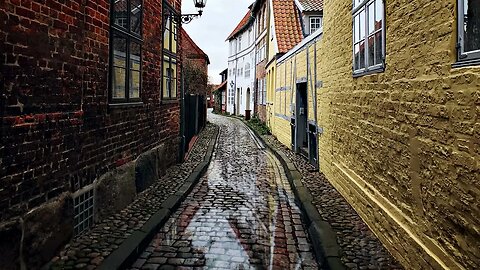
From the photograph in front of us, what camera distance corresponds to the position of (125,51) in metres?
6.52

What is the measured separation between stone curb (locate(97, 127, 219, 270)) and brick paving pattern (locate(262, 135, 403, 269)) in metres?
2.35

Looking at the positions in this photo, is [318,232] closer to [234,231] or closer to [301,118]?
[234,231]

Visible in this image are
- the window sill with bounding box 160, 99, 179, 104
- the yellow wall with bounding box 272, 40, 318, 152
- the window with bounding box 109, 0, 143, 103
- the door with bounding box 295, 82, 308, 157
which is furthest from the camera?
the door with bounding box 295, 82, 308, 157

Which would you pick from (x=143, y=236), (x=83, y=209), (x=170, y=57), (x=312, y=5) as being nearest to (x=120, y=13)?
(x=83, y=209)

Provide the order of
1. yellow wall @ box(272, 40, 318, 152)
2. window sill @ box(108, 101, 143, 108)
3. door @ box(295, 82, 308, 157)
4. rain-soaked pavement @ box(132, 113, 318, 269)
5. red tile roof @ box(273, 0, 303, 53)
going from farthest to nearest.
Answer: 1. red tile roof @ box(273, 0, 303, 53)
2. door @ box(295, 82, 308, 157)
3. yellow wall @ box(272, 40, 318, 152)
4. window sill @ box(108, 101, 143, 108)
5. rain-soaked pavement @ box(132, 113, 318, 269)

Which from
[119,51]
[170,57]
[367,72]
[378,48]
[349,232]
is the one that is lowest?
[349,232]

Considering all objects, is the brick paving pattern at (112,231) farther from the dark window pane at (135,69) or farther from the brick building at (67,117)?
the dark window pane at (135,69)

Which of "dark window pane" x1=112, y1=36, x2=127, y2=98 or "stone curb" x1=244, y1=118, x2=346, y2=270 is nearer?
"stone curb" x1=244, y1=118, x2=346, y2=270

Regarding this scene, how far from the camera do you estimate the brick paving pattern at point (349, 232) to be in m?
4.44

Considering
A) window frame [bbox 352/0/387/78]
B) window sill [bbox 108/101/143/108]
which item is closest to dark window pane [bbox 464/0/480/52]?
window frame [bbox 352/0/387/78]

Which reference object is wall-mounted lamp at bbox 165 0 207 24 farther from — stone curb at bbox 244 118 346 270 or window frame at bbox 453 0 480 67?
window frame at bbox 453 0 480 67

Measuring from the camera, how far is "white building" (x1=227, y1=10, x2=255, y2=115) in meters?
34.2

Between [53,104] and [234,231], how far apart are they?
2952 mm

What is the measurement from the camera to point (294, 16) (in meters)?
19.1
